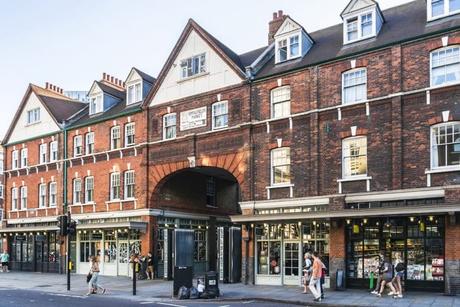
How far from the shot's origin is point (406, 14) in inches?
965

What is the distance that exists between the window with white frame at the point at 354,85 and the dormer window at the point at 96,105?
1832 cm

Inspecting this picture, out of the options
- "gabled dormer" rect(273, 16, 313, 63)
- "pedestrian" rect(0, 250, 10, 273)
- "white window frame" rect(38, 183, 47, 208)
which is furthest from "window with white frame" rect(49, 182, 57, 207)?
"gabled dormer" rect(273, 16, 313, 63)

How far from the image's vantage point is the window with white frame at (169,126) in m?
29.6

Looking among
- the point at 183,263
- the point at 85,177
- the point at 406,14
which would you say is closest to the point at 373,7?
the point at 406,14

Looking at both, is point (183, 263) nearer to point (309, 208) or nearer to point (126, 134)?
point (309, 208)

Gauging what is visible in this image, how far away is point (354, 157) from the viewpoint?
2280 cm

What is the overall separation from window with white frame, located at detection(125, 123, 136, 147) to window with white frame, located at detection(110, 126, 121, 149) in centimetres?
74

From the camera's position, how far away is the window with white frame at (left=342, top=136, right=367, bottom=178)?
2252 centimetres

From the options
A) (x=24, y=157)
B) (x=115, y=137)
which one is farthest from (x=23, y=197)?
(x=115, y=137)

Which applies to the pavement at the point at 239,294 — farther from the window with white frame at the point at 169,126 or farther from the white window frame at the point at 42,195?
the white window frame at the point at 42,195

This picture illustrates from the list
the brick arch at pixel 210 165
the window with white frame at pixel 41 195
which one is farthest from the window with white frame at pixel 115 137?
the window with white frame at pixel 41 195

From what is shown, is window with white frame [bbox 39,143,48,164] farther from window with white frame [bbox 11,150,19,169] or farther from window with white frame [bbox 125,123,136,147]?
window with white frame [bbox 125,123,136,147]

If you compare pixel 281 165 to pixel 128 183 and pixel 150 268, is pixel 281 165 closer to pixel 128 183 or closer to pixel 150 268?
pixel 150 268

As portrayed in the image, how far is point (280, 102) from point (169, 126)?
7256mm
